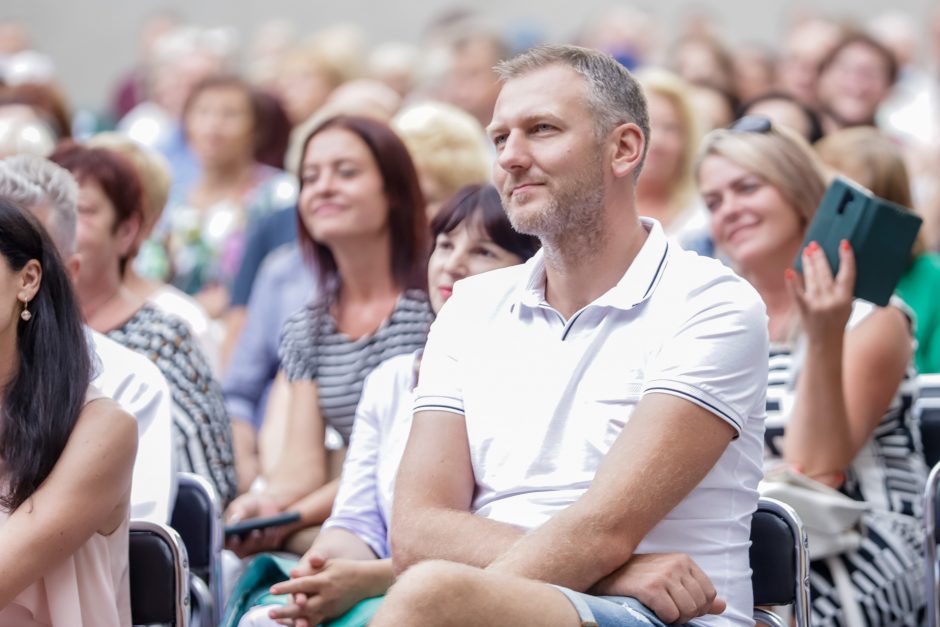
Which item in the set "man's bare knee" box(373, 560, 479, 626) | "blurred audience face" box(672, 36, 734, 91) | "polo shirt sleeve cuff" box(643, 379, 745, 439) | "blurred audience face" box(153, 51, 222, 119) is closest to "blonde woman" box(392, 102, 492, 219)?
"polo shirt sleeve cuff" box(643, 379, 745, 439)

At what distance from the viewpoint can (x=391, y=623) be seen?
228 centimetres

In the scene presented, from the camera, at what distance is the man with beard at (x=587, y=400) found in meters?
2.56

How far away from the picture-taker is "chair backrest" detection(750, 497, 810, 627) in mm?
2863

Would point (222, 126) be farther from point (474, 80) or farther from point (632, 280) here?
point (632, 280)

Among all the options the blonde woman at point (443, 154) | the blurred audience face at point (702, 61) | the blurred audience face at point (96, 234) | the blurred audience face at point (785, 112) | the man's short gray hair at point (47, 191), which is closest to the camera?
the man's short gray hair at point (47, 191)

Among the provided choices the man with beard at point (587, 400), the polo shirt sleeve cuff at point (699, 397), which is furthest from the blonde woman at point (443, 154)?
the polo shirt sleeve cuff at point (699, 397)

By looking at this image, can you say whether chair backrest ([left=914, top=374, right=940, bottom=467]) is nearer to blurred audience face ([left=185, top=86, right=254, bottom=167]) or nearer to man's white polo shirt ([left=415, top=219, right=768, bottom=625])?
man's white polo shirt ([left=415, top=219, right=768, bottom=625])

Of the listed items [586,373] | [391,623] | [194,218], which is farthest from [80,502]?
[194,218]

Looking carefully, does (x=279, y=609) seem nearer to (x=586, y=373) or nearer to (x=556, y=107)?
(x=586, y=373)

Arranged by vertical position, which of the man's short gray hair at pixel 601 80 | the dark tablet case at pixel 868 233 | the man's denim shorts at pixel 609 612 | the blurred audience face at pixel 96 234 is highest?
the man's short gray hair at pixel 601 80

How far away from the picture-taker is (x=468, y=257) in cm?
345

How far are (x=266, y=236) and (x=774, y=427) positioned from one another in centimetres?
261

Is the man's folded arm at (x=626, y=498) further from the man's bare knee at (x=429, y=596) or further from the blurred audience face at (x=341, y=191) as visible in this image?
the blurred audience face at (x=341, y=191)

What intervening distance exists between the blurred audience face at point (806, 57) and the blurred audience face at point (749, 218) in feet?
13.4
